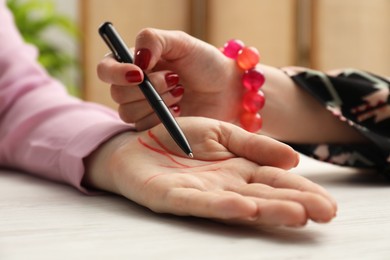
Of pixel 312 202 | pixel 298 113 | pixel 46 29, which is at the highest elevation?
pixel 312 202

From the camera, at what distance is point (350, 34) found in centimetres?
303

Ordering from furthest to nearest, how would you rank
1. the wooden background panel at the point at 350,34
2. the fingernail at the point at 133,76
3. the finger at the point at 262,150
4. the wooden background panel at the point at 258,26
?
the wooden background panel at the point at 258,26 → the wooden background panel at the point at 350,34 → the fingernail at the point at 133,76 → the finger at the point at 262,150

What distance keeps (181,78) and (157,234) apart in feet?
1.22

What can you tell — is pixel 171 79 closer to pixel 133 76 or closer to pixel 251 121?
pixel 133 76

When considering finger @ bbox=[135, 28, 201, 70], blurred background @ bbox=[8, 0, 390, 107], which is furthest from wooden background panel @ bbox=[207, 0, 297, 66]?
finger @ bbox=[135, 28, 201, 70]

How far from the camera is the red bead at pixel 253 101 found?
2.74 feet

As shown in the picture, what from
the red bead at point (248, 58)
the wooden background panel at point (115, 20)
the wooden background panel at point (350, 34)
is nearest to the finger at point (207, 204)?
the red bead at point (248, 58)

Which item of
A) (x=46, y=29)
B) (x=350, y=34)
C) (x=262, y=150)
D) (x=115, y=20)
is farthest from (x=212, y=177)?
(x=46, y=29)

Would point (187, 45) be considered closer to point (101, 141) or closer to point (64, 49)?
point (101, 141)

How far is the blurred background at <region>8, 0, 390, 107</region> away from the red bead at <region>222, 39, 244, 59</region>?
2242 millimetres

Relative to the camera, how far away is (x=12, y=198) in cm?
61

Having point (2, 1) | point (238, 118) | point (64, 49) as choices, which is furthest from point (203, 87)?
point (64, 49)

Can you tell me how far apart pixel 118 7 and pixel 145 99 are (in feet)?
8.54

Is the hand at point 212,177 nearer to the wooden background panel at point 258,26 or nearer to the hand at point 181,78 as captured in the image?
the hand at point 181,78
